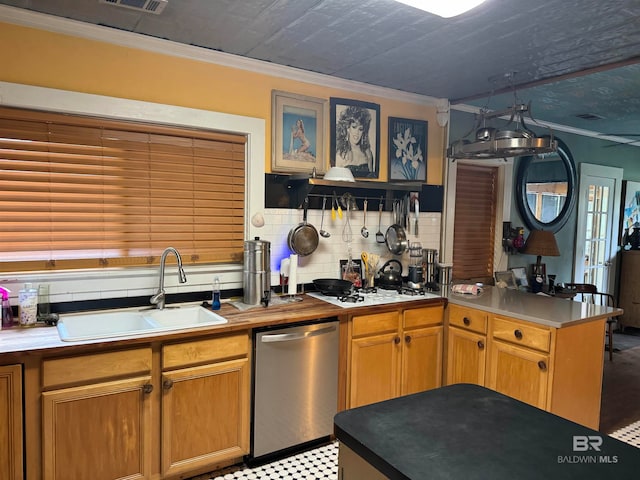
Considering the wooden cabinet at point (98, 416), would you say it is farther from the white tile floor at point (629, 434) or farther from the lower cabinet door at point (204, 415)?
→ the white tile floor at point (629, 434)

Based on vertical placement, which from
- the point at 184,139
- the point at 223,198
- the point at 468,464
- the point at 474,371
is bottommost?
the point at 474,371

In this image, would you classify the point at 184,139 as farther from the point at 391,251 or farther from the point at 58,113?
the point at 391,251

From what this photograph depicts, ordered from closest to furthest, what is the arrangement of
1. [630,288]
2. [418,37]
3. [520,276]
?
[418,37]
[520,276]
[630,288]

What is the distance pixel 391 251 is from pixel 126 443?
233 cm

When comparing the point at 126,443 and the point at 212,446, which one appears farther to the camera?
the point at 212,446

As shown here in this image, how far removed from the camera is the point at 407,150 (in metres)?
3.76

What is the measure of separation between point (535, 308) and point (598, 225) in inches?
132

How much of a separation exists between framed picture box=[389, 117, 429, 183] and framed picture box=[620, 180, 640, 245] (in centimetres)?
355

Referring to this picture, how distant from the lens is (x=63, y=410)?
2.00 metres

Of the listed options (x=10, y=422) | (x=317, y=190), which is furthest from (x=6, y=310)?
(x=317, y=190)

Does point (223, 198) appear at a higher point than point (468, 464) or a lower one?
higher

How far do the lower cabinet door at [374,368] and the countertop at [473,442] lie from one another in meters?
1.47

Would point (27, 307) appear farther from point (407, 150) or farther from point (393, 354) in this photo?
point (407, 150)

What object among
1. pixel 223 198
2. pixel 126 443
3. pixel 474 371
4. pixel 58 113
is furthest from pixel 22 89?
pixel 474 371
